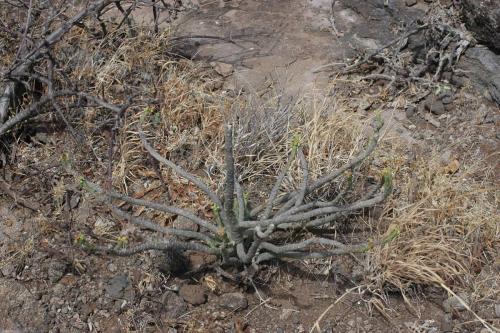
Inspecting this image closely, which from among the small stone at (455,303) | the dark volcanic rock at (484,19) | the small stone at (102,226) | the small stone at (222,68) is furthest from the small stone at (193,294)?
the dark volcanic rock at (484,19)

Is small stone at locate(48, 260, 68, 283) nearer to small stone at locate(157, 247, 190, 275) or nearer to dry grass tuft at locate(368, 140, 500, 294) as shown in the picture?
small stone at locate(157, 247, 190, 275)

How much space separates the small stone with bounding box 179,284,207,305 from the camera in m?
2.99

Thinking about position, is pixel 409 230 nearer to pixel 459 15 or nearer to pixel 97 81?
pixel 459 15

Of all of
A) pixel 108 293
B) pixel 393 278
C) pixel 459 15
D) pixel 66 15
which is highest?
pixel 459 15

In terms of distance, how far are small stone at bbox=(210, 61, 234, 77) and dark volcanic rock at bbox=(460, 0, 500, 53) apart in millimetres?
1570

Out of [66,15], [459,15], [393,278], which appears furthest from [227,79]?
[393,278]

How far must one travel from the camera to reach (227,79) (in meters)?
4.26

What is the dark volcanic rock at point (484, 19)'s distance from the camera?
12.9ft

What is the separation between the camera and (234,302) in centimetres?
298

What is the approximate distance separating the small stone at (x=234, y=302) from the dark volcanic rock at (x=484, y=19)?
2.33 metres

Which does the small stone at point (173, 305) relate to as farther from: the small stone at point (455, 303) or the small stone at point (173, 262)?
the small stone at point (455, 303)

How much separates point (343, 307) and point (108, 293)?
43.7 inches

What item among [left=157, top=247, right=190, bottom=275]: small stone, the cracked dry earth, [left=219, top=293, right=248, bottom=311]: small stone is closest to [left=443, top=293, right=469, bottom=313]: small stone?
the cracked dry earth

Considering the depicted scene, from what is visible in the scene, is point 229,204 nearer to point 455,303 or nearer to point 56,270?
point 56,270
